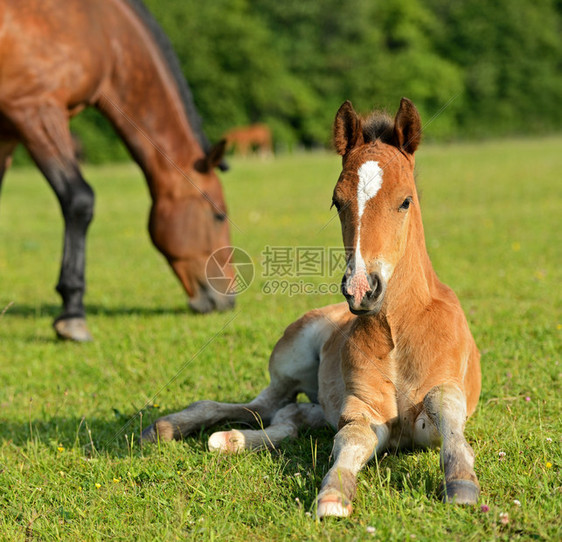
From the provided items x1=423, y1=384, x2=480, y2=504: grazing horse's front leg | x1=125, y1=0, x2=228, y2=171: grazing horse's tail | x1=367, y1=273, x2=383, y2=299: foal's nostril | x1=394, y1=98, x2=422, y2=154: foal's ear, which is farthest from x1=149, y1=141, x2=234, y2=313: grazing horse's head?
x1=367, y1=273, x2=383, y2=299: foal's nostril

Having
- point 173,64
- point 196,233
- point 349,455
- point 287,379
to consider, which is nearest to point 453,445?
point 349,455

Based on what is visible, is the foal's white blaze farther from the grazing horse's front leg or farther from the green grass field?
the green grass field

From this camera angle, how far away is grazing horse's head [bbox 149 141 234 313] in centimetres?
781

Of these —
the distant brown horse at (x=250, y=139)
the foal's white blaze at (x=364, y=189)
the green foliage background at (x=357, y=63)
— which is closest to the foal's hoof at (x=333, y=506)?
the foal's white blaze at (x=364, y=189)

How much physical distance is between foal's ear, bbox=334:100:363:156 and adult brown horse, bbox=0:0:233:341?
406 cm

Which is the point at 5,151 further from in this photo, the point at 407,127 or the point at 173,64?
the point at 407,127

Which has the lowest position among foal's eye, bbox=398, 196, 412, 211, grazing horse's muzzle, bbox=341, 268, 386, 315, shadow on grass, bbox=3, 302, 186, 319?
shadow on grass, bbox=3, 302, 186, 319

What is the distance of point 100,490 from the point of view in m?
3.51

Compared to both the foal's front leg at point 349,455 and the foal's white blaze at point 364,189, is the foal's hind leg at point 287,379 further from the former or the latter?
the foal's white blaze at point 364,189

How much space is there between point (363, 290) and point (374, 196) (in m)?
0.49

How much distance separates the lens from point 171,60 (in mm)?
7812

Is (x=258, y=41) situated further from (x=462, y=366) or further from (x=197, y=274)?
(x=462, y=366)

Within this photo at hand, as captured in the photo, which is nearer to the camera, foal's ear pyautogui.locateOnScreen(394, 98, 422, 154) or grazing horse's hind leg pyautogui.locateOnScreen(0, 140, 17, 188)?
foal's ear pyautogui.locateOnScreen(394, 98, 422, 154)

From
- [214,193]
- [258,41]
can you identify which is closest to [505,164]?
[214,193]
